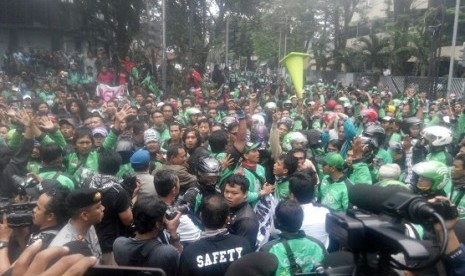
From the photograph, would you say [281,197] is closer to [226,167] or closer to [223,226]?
[226,167]

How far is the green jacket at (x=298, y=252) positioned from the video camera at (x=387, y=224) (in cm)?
146

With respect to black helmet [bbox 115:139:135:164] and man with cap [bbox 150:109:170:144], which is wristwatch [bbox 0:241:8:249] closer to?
black helmet [bbox 115:139:135:164]

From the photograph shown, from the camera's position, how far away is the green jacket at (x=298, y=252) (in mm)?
3453

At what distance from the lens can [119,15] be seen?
912 inches

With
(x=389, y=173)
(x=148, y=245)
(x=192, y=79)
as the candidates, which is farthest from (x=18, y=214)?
(x=192, y=79)

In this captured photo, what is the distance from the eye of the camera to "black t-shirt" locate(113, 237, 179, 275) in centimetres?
343

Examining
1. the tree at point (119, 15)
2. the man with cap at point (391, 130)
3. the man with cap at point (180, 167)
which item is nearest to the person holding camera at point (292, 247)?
the man with cap at point (180, 167)

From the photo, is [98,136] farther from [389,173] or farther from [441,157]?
[441,157]

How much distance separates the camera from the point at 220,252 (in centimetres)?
340

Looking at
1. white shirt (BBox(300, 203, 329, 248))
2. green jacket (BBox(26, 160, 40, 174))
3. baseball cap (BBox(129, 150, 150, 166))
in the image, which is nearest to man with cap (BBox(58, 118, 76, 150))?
green jacket (BBox(26, 160, 40, 174))

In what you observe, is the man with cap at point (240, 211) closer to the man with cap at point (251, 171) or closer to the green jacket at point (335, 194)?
the man with cap at point (251, 171)

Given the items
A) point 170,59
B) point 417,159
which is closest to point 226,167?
point 417,159

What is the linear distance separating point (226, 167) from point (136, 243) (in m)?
2.12

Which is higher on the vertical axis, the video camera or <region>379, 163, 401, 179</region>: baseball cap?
the video camera
